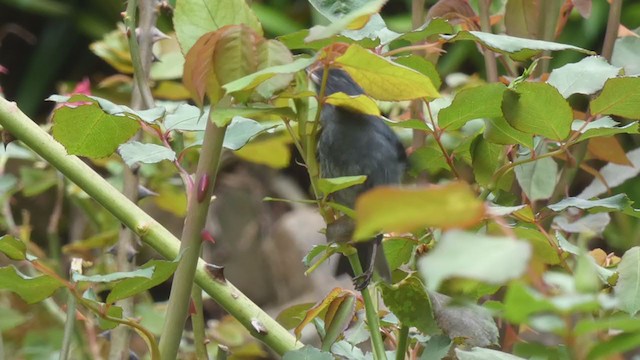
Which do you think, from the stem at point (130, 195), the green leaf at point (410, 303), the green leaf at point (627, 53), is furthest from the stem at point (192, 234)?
the green leaf at point (627, 53)

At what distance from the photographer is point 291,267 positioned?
257cm

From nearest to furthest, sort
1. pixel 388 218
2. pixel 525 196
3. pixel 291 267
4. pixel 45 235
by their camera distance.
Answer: pixel 388 218 < pixel 525 196 < pixel 291 267 < pixel 45 235

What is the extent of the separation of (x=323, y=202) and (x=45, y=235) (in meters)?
2.71

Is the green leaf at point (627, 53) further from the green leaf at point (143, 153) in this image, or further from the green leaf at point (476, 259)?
the green leaf at point (476, 259)

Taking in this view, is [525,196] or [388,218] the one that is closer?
[388,218]

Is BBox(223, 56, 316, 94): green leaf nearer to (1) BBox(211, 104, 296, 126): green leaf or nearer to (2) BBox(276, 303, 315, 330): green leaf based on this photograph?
(1) BBox(211, 104, 296, 126): green leaf

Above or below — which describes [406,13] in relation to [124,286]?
below

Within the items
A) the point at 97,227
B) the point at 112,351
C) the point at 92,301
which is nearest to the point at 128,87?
the point at 97,227

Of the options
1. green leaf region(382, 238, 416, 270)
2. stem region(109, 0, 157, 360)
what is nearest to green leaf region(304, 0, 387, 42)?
green leaf region(382, 238, 416, 270)

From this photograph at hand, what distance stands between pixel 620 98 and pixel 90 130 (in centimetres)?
30

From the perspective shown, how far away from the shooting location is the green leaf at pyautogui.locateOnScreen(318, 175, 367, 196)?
0.40m

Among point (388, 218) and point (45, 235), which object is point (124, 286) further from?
point (45, 235)

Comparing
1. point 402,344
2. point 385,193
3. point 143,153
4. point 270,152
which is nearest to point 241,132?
point 143,153

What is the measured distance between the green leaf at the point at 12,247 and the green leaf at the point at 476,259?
0.32m
